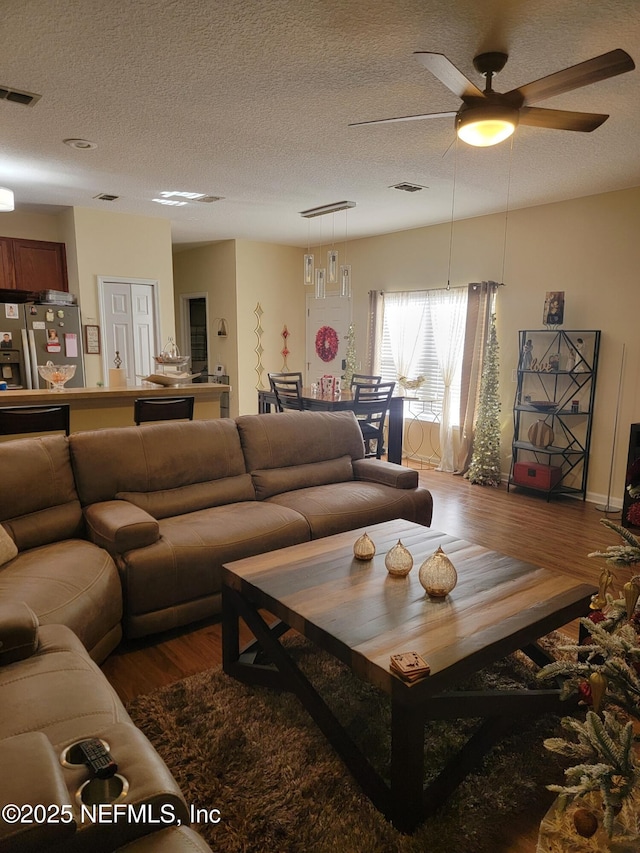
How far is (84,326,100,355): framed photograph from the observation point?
19.0 feet

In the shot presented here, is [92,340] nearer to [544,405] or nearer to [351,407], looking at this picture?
[351,407]

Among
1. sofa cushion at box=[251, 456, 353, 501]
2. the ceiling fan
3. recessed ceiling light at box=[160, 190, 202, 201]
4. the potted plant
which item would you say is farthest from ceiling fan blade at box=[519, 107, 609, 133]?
recessed ceiling light at box=[160, 190, 202, 201]

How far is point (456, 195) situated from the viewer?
15.9 ft

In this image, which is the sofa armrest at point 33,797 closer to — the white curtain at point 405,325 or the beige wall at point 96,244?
the beige wall at point 96,244

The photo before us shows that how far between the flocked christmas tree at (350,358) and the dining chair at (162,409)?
10.6 ft

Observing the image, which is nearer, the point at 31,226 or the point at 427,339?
the point at 31,226

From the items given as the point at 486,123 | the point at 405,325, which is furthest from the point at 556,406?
the point at 486,123

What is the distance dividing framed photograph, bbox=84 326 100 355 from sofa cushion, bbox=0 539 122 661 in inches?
150

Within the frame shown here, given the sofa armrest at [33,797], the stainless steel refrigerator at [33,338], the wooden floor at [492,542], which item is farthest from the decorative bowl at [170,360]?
the sofa armrest at [33,797]

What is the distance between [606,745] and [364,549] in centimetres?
124

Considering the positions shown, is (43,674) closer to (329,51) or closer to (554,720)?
(554,720)

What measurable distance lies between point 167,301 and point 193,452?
3.62 metres

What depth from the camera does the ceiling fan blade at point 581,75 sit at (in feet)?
6.17

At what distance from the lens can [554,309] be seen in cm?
499
